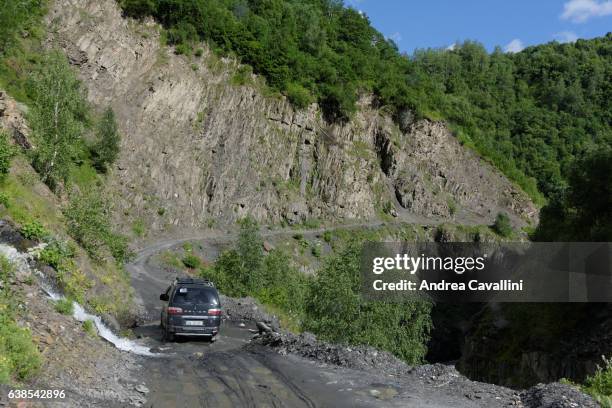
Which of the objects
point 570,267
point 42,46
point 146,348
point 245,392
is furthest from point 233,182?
point 245,392

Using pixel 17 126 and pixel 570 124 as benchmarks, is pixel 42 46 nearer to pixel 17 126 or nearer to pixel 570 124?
pixel 17 126

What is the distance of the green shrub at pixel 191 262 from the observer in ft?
163

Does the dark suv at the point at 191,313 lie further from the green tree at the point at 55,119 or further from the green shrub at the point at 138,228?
the green shrub at the point at 138,228

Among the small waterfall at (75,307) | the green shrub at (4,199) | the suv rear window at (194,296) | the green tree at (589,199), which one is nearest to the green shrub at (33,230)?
the small waterfall at (75,307)

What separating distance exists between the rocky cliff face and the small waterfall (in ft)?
128

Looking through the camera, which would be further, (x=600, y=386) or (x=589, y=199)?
(x=589, y=199)

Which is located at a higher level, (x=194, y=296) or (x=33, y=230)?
(x=33, y=230)

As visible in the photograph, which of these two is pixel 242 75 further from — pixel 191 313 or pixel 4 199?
pixel 191 313

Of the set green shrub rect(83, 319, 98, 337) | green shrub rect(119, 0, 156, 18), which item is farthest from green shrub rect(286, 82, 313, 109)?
green shrub rect(83, 319, 98, 337)

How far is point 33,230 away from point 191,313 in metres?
5.84

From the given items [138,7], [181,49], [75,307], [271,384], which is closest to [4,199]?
[75,307]

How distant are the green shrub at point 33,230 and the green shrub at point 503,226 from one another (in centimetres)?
8164

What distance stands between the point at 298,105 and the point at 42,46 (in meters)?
36.3

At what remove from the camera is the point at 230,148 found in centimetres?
6744
